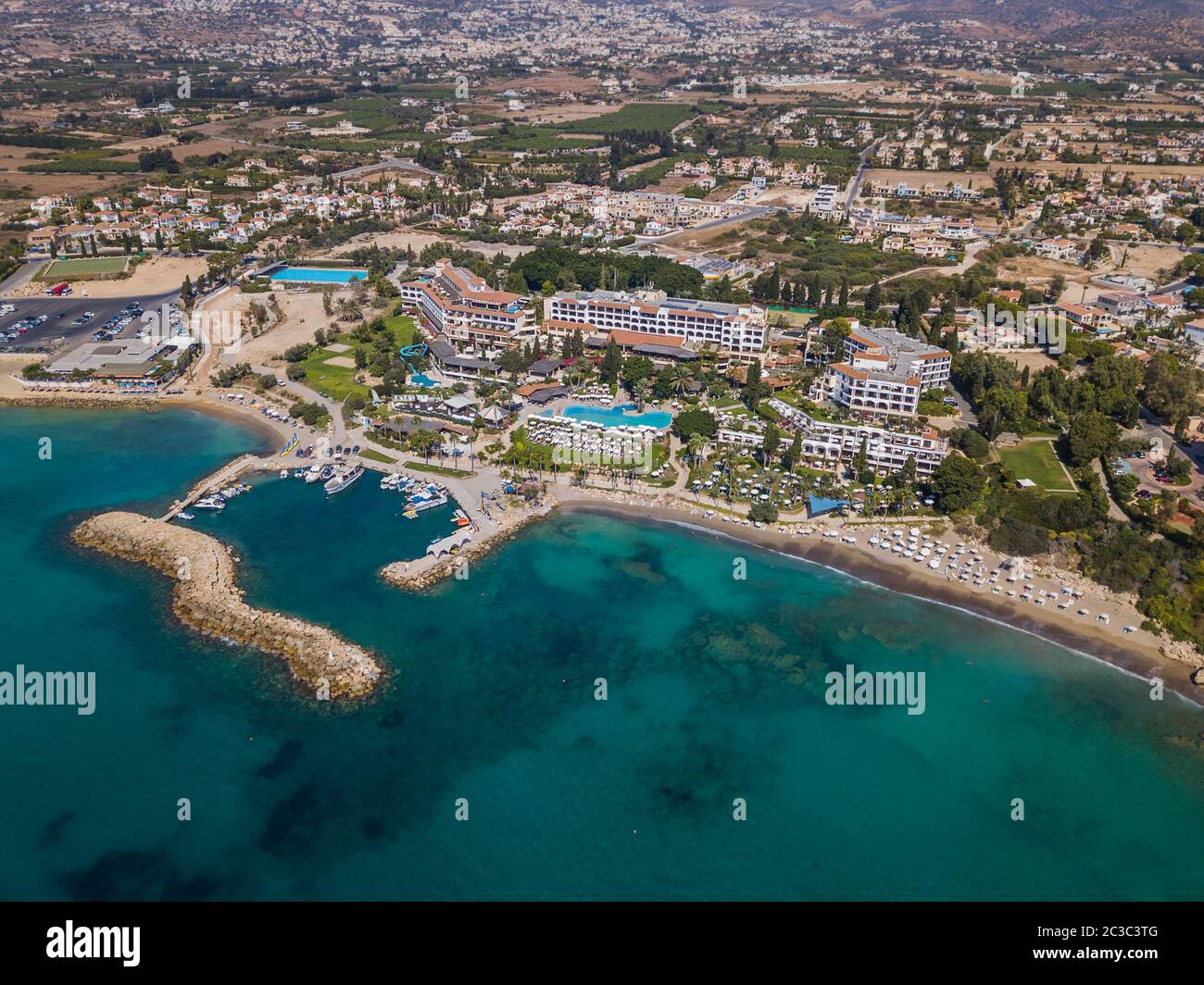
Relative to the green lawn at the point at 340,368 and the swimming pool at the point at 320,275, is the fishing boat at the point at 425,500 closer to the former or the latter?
the green lawn at the point at 340,368

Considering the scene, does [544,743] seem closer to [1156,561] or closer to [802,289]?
[1156,561]

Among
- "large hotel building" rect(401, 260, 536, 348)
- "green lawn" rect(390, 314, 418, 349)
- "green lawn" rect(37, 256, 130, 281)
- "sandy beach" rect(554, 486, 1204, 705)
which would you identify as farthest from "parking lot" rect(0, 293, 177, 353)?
"sandy beach" rect(554, 486, 1204, 705)

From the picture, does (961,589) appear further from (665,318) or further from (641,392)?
(665,318)

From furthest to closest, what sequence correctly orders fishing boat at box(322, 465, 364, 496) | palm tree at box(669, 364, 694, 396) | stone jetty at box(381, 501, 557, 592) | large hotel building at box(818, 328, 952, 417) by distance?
palm tree at box(669, 364, 694, 396), large hotel building at box(818, 328, 952, 417), fishing boat at box(322, 465, 364, 496), stone jetty at box(381, 501, 557, 592)

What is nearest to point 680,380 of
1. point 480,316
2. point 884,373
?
point 884,373

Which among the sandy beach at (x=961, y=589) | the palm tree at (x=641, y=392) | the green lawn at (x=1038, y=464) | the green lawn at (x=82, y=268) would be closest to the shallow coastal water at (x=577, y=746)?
the sandy beach at (x=961, y=589)

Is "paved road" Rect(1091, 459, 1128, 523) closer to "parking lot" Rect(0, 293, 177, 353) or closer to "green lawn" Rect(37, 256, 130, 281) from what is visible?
"parking lot" Rect(0, 293, 177, 353)
